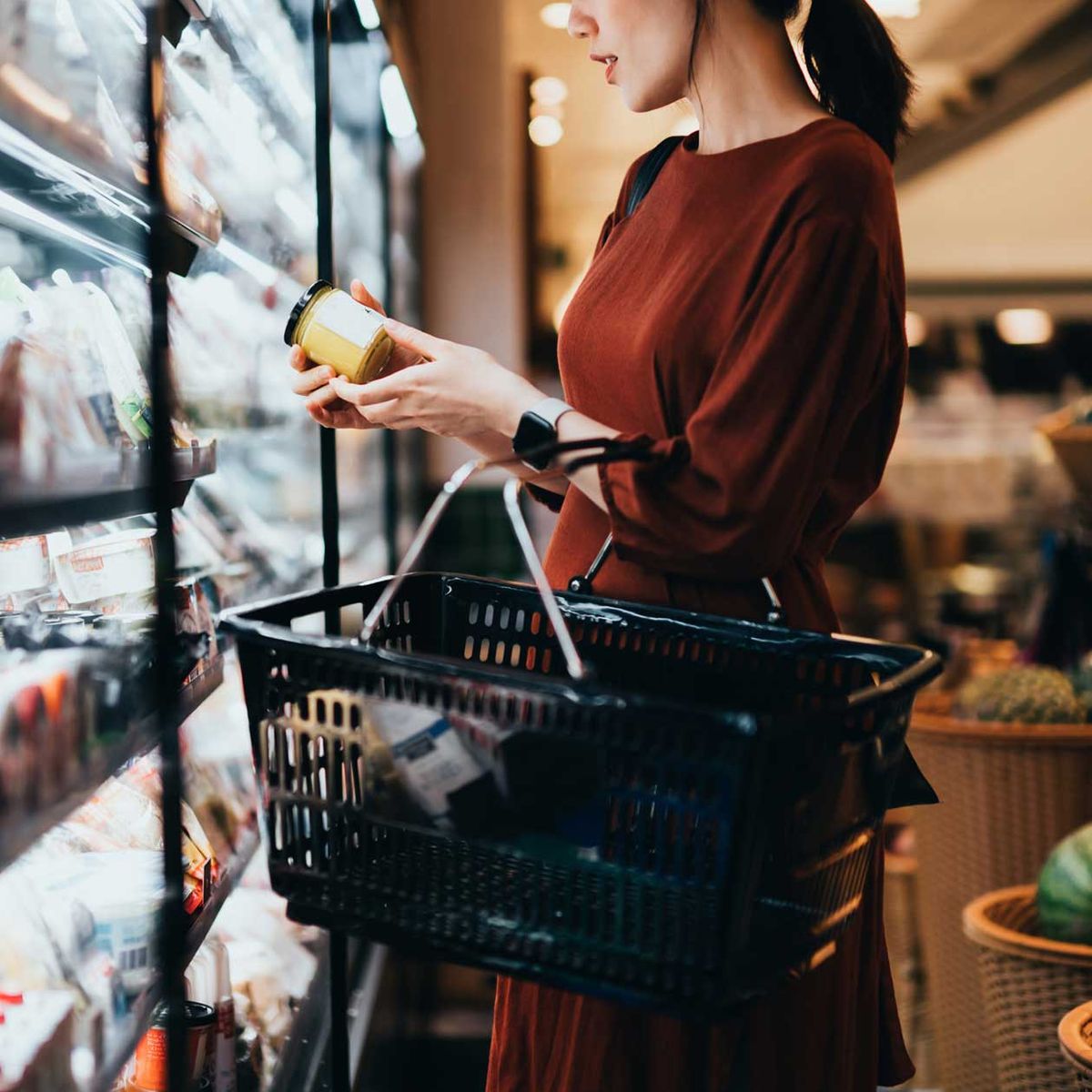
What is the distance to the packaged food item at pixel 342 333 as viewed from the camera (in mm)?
1268

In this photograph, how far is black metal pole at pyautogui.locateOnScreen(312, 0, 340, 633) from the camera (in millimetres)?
1926

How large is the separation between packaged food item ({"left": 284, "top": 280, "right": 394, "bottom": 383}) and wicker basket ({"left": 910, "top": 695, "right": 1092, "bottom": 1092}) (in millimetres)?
1704

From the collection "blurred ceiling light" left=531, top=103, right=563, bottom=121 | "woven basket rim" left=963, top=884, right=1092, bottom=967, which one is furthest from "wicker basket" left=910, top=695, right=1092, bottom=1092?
"blurred ceiling light" left=531, top=103, right=563, bottom=121

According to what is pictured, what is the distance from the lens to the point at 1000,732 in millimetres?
2514

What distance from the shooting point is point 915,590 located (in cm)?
772

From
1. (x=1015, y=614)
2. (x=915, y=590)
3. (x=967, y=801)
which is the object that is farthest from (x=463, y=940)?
(x=915, y=590)

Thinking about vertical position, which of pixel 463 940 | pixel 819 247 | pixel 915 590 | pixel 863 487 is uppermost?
pixel 819 247

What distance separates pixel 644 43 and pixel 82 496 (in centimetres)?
73

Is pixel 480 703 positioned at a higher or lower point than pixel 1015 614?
higher

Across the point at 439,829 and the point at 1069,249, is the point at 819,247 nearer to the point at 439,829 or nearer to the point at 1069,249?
the point at 439,829

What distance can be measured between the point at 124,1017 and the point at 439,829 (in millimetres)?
459

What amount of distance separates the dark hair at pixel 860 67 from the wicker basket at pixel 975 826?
149 cm

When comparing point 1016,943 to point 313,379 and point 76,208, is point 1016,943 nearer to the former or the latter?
point 313,379

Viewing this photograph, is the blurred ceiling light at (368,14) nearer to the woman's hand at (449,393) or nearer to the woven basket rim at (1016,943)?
the woman's hand at (449,393)
